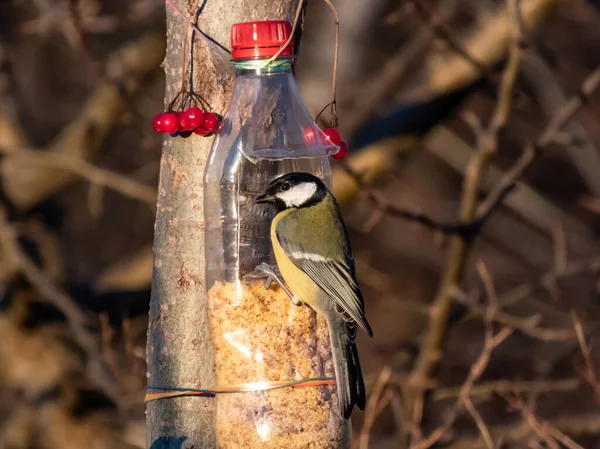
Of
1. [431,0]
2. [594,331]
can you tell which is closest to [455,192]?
[431,0]

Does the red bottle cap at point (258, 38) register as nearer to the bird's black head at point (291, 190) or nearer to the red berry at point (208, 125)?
the red berry at point (208, 125)

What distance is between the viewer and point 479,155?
493cm

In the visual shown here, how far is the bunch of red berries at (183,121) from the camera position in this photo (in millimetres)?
2676

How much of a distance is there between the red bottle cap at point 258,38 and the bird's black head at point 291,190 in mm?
406

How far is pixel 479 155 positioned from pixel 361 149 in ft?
2.61

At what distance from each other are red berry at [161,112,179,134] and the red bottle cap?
0.27m

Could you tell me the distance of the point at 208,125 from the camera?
275 centimetres

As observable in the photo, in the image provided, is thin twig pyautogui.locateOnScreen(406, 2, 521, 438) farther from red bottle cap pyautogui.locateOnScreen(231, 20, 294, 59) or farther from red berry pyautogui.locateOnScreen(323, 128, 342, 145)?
red bottle cap pyautogui.locateOnScreen(231, 20, 294, 59)

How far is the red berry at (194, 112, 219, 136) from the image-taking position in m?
2.74

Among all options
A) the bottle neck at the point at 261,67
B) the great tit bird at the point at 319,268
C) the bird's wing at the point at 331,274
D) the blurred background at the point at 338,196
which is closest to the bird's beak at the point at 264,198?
the great tit bird at the point at 319,268

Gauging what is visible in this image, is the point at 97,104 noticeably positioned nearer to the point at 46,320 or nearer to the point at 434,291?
the point at 46,320

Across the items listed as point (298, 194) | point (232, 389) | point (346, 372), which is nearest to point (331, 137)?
point (298, 194)

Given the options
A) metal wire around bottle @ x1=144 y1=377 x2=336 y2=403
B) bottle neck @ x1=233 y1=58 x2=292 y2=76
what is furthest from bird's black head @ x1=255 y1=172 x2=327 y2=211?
metal wire around bottle @ x1=144 y1=377 x2=336 y2=403

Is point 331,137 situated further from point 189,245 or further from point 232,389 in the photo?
point 232,389
